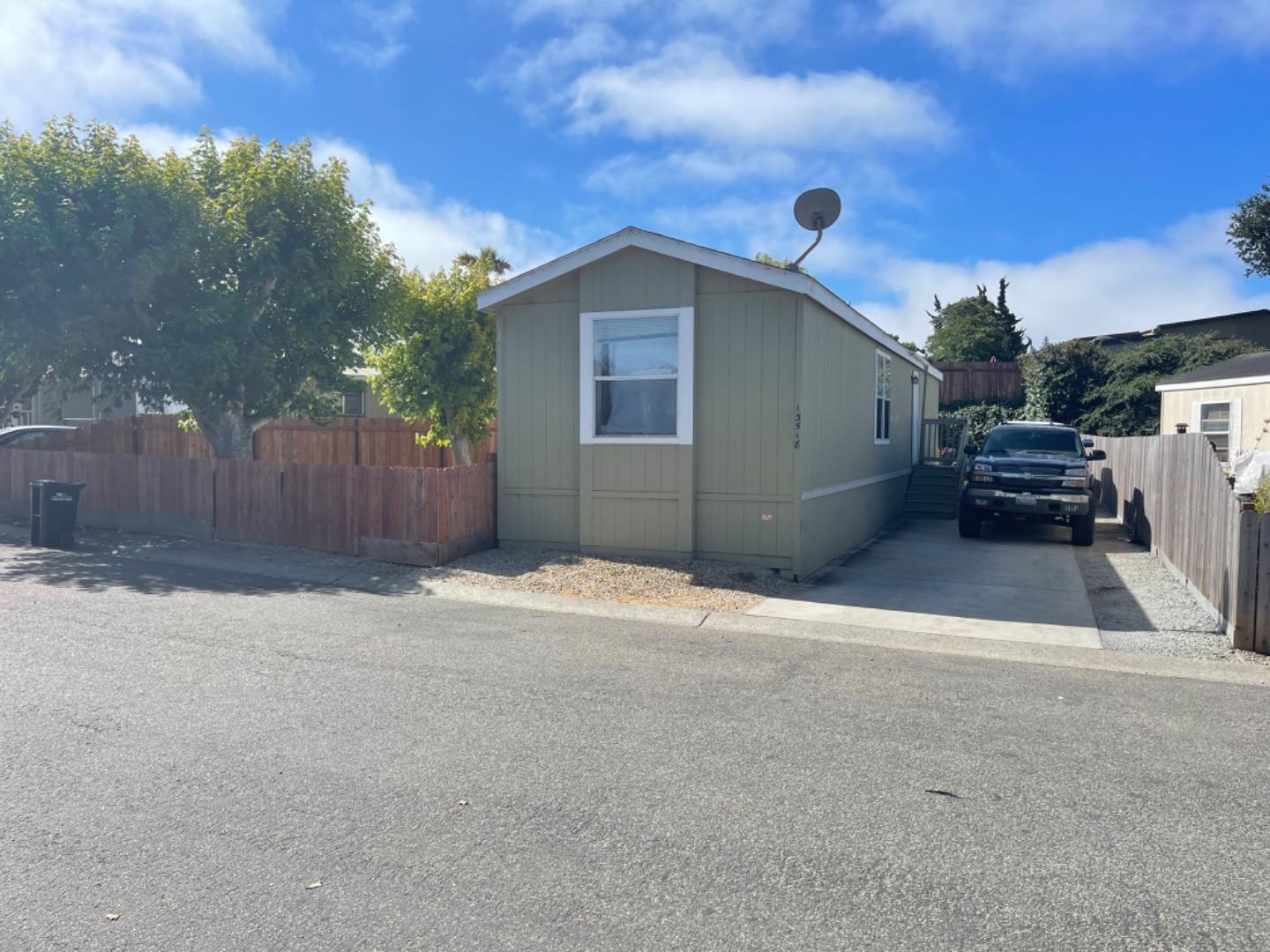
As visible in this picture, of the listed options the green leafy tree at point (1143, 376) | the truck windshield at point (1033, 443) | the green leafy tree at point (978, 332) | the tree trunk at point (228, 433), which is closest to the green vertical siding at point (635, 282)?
the truck windshield at point (1033, 443)

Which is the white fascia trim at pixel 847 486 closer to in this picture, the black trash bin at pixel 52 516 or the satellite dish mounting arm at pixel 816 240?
the satellite dish mounting arm at pixel 816 240

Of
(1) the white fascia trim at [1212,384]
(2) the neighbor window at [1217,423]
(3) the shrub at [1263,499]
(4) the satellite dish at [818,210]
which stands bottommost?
(3) the shrub at [1263,499]

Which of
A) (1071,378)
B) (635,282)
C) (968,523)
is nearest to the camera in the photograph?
(635,282)

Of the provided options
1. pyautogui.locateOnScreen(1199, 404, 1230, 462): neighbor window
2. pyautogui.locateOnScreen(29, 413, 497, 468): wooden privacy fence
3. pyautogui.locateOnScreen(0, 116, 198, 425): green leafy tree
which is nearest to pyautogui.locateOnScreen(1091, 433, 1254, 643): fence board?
pyautogui.locateOnScreen(1199, 404, 1230, 462): neighbor window

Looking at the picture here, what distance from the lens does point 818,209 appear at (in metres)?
10.7

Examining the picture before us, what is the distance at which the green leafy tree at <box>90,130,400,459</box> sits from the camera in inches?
539

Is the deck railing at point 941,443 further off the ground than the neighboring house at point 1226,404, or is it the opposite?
the neighboring house at point 1226,404

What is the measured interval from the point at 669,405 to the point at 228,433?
8.73m

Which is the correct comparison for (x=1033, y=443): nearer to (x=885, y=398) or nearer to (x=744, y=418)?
(x=885, y=398)

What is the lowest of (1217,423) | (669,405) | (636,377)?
(669,405)

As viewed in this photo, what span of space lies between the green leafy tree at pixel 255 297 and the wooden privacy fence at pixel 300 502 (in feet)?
5.24

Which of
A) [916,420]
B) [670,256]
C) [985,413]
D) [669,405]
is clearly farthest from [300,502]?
[985,413]

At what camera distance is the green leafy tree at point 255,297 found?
13.7 metres

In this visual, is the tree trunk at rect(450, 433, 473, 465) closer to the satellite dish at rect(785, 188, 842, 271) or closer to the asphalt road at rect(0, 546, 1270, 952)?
the satellite dish at rect(785, 188, 842, 271)
